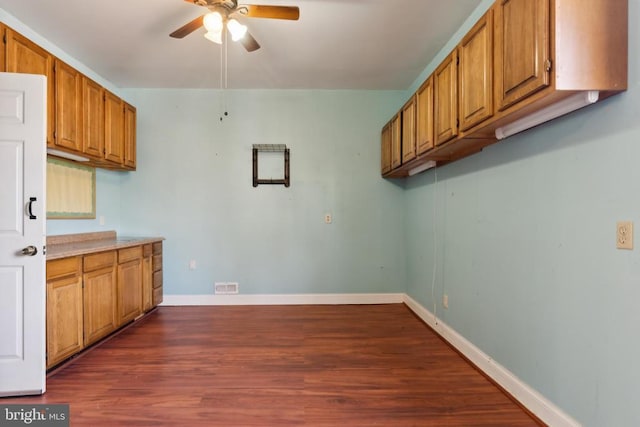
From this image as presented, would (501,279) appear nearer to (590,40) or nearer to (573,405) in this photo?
(573,405)

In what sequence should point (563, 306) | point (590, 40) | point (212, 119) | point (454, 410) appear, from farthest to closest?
1. point (212, 119)
2. point (454, 410)
3. point (563, 306)
4. point (590, 40)

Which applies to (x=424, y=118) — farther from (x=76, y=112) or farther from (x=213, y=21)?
(x=76, y=112)

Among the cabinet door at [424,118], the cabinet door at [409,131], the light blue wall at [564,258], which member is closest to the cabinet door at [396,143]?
the cabinet door at [409,131]

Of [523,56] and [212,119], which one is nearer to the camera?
[523,56]

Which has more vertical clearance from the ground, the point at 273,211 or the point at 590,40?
the point at 590,40

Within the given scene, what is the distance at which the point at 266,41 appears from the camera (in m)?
2.87

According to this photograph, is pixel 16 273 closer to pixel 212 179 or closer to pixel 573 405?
pixel 212 179

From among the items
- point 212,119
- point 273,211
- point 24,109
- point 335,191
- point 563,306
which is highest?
point 212,119

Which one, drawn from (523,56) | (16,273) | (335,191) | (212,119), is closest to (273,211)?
(335,191)

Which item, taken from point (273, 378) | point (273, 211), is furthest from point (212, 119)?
point (273, 378)

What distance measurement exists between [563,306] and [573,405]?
493 millimetres

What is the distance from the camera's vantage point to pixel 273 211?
409cm

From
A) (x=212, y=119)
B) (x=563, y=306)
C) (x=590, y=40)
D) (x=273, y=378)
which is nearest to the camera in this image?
(x=590, y=40)

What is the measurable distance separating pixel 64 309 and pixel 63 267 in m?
0.33
